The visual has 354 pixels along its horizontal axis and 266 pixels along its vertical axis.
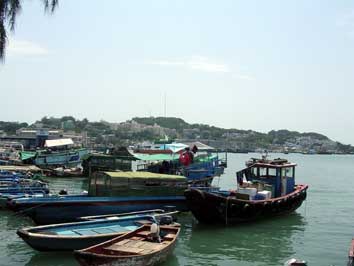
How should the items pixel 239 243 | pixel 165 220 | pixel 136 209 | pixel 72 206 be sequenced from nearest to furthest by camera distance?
pixel 165 220 < pixel 239 243 < pixel 72 206 < pixel 136 209

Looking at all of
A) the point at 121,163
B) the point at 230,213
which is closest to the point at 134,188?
the point at 230,213

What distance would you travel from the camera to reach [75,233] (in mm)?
16188

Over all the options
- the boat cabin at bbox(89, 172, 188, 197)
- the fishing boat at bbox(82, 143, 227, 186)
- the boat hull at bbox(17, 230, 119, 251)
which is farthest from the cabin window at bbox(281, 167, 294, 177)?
the boat hull at bbox(17, 230, 119, 251)

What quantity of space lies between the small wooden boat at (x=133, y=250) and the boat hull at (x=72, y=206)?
5080mm

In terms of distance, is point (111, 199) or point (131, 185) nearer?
point (111, 199)

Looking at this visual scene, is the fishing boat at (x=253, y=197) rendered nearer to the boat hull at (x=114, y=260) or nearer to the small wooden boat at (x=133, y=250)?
the small wooden boat at (x=133, y=250)

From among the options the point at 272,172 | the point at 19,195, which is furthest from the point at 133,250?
the point at 272,172

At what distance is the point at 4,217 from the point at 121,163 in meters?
17.7

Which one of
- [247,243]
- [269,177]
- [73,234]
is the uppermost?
[269,177]

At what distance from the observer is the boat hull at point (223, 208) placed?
21.5 metres

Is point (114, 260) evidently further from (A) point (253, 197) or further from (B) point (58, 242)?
(A) point (253, 197)

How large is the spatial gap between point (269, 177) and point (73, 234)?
13.0 metres

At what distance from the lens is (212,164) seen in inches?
1645

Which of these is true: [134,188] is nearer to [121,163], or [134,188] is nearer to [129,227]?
[129,227]
